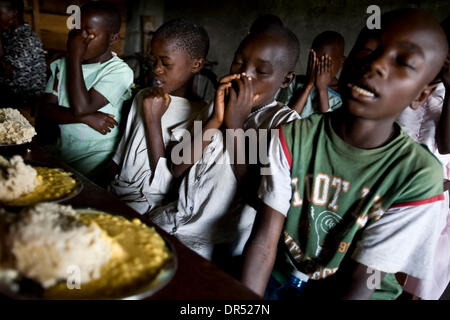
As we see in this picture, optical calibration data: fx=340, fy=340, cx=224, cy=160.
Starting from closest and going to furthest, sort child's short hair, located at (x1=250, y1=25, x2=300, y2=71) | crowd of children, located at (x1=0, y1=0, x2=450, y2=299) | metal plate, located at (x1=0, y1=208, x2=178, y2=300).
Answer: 1. metal plate, located at (x1=0, y1=208, x2=178, y2=300)
2. crowd of children, located at (x1=0, y1=0, x2=450, y2=299)
3. child's short hair, located at (x1=250, y1=25, x2=300, y2=71)

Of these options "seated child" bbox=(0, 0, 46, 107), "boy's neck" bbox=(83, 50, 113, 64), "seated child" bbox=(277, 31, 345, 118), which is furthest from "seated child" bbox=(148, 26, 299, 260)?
"seated child" bbox=(0, 0, 46, 107)

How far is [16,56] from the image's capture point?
284 cm

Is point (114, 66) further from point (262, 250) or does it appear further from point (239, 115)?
point (262, 250)

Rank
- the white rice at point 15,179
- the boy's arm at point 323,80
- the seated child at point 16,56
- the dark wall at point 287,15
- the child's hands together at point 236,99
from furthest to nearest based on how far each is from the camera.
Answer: the dark wall at point 287,15, the seated child at point 16,56, the boy's arm at point 323,80, the child's hands together at point 236,99, the white rice at point 15,179

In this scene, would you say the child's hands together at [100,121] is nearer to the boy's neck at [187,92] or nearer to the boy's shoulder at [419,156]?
the boy's neck at [187,92]

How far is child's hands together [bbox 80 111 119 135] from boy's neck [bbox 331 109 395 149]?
1271 mm

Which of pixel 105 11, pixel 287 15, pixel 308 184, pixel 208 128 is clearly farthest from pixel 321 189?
pixel 287 15

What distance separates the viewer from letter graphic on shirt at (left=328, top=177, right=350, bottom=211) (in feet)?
3.42

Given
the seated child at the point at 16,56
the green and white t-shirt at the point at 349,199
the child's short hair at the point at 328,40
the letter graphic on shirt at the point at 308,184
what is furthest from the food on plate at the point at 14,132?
the child's short hair at the point at 328,40

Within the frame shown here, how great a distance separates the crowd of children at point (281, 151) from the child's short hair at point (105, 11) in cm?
1

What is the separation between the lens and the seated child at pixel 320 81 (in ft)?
6.93

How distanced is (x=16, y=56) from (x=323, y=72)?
8.14 ft

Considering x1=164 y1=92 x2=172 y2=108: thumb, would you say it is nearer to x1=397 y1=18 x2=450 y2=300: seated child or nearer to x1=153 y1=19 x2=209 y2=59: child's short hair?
x1=153 y1=19 x2=209 y2=59: child's short hair

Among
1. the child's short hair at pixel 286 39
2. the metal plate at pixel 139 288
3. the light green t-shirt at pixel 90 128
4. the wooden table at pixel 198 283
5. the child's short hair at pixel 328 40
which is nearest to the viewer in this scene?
the metal plate at pixel 139 288
